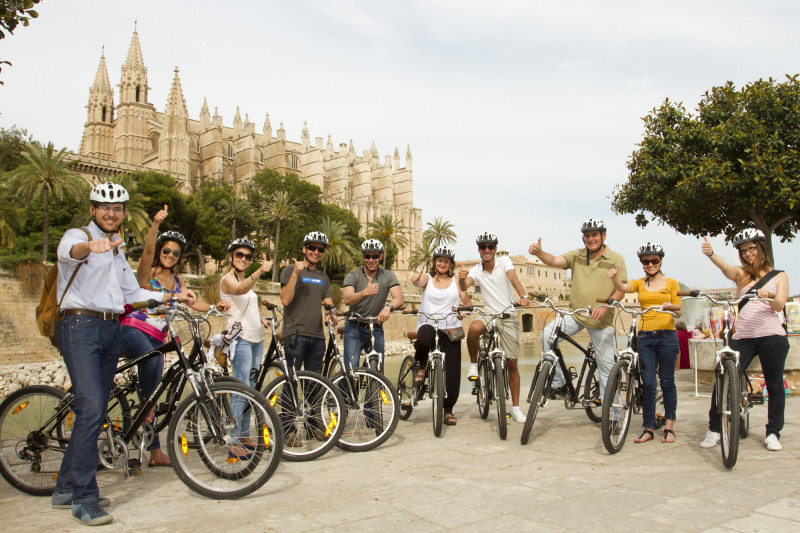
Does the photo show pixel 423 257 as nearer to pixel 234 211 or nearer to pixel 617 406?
pixel 234 211

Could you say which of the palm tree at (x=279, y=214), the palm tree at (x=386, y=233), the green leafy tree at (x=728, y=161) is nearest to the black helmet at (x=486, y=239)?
the green leafy tree at (x=728, y=161)

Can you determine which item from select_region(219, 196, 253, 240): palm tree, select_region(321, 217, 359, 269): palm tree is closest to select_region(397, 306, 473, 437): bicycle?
select_region(219, 196, 253, 240): palm tree

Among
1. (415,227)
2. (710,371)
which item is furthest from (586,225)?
(415,227)

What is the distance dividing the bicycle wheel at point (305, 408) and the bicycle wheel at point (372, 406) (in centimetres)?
32

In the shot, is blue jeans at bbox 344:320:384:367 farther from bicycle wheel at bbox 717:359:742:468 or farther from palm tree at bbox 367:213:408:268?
palm tree at bbox 367:213:408:268

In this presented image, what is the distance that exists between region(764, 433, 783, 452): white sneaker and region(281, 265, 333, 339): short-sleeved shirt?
3.89 meters

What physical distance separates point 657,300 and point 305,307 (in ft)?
10.9

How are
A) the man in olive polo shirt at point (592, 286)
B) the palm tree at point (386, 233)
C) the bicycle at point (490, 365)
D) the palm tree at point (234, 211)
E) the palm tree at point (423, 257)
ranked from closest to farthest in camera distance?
the bicycle at point (490, 365) → the man in olive polo shirt at point (592, 286) → the palm tree at point (234, 211) → the palm tree at point (386, 233) → the palm tree at point (423, 257)

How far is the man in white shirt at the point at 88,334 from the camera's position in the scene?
364cm

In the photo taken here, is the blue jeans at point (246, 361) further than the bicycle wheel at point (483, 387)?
No

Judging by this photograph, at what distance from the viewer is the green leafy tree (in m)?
13.8

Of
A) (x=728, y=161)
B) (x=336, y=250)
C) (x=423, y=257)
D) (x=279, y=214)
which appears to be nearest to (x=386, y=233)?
(x=423, y=257)

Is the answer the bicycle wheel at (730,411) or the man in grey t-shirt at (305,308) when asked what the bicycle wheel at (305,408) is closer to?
the man in grey t-shirt at (305,308)

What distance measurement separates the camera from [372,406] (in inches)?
219
